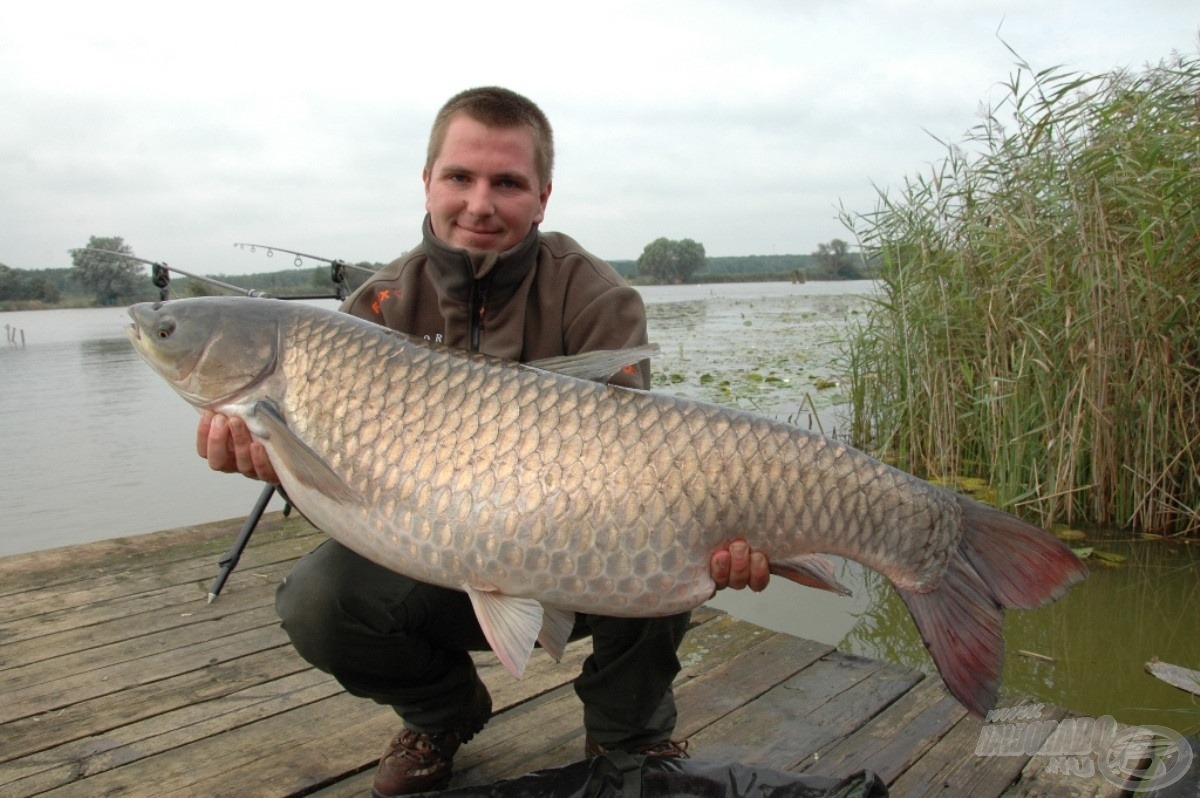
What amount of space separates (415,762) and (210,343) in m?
0.91

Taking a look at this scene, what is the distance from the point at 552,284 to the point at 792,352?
910 centimetres

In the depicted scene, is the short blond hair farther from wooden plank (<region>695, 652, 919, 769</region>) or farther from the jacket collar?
wooden plank (<region>695, 652, 919, 769</region>)

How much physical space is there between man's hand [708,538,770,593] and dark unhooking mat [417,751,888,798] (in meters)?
0.36

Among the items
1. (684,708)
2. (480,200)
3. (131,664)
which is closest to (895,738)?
(684,708)

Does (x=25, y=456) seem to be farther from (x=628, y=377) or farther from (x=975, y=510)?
(x=975, y=510)

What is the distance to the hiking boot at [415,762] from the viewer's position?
1811mm

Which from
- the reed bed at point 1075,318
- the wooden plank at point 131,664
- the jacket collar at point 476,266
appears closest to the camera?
the jacket collar at point 476,266

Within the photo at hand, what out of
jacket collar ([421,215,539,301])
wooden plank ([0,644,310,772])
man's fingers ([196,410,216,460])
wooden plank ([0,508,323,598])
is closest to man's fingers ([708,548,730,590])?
jacket collar ([421,215,539,301])

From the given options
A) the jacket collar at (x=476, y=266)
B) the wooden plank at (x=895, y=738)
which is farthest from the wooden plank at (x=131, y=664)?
the wooden plank at (x=895, y=738)

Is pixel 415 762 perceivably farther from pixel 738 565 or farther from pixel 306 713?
pixel 738 565

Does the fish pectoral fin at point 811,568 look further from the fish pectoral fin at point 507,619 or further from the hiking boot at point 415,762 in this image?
the hiking boot at point 415,762

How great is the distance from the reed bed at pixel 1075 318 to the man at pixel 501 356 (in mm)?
2627

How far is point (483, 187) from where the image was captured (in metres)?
2.04

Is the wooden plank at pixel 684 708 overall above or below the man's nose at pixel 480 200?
below
